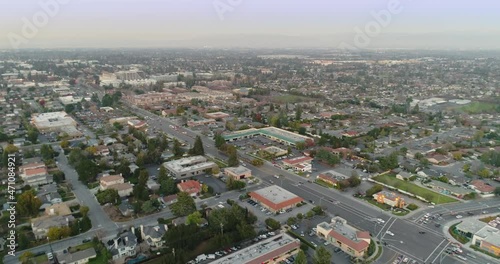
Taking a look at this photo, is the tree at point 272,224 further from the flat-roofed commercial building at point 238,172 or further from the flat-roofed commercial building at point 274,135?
the flat-roofed commercial building at point 274,135

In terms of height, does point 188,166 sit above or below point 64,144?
above

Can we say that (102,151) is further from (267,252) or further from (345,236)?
(345,236)

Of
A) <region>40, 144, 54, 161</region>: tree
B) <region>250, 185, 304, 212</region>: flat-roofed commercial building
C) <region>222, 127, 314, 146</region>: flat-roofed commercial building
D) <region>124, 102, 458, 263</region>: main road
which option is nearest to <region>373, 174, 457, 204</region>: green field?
<region>124, 102, 458, 263</region>: main road

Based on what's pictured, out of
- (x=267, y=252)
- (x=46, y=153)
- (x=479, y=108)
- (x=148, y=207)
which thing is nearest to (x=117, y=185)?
(x=148, y=207)

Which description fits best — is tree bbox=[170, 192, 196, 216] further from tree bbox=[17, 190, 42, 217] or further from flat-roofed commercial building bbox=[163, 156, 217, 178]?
tree bbox=[17, 190, 42, 217]

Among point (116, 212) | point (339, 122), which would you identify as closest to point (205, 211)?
point (116, 212)

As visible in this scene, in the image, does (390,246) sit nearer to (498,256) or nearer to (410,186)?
(498,256)
